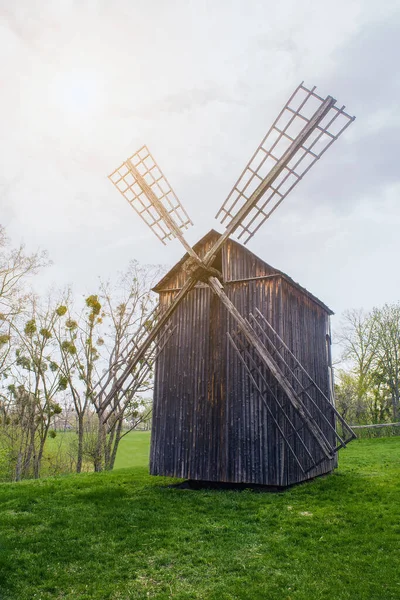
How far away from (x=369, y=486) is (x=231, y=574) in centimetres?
711

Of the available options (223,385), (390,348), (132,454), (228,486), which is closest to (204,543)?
(228,486)

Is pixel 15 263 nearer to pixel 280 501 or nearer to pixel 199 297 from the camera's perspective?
pixel 199 297

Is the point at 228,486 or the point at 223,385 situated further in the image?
the point at 223,385

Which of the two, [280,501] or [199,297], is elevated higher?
[199,297]

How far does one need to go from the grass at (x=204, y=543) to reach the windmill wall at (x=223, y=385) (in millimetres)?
1081

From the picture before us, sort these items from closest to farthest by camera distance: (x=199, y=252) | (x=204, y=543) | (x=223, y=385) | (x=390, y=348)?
(x=204, y=543) < (x=223, y=385) < (x=199, y=252) < (x=390, y=348)

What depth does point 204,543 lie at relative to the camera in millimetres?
8969

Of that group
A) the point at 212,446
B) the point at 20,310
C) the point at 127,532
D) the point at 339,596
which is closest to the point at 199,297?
the point at 212,446

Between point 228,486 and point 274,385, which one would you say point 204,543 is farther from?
point 274,385

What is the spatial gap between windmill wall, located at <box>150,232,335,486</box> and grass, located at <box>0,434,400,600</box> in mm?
1081

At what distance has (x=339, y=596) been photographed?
21.6 ft

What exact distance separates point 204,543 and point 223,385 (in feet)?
20.3

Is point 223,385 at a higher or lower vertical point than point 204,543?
higher

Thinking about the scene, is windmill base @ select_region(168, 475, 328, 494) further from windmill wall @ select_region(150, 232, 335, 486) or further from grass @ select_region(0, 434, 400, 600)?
grass @ select_region(0, 434, 400, 600)
